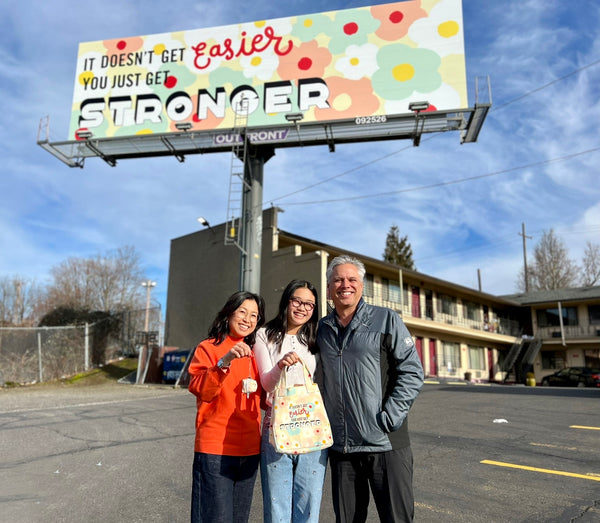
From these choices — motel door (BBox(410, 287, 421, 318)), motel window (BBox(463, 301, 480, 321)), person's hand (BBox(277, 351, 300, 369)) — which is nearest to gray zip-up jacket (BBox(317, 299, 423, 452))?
person's hand (BBox(277, 351, 300, 369))

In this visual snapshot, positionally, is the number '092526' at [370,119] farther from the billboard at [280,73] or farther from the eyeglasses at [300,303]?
the eyeglasses at [300,303]

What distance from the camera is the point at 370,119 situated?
19938mm

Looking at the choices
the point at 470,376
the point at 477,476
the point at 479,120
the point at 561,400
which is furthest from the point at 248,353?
the point at 470,376

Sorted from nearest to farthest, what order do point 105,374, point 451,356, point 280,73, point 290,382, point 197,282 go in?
point 290,382 → point 280,73 → point 105,374 → point 197,282 → point 451,356

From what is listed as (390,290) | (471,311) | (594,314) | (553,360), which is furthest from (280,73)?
(553,360)

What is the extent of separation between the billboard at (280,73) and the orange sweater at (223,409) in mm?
18457

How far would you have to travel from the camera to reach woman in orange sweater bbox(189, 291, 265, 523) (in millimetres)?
2686

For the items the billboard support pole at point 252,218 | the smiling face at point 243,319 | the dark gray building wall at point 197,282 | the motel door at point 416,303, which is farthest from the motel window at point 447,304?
the smiling face at point 243,319

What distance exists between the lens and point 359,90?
20453 mm

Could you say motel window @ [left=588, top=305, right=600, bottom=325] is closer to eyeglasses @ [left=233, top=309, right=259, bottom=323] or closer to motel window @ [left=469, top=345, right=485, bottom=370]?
motel window @ [left=469, top=345, right=485, bottom=370]

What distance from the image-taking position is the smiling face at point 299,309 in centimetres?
→ 304

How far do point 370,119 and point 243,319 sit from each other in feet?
60.2

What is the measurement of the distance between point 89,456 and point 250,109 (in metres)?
17.4

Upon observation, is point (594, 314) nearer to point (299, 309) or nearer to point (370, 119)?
point (370, 119)
